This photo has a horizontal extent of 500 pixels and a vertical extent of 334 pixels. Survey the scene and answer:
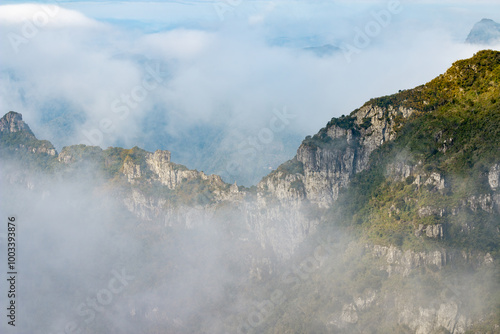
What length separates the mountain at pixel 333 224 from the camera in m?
92.6

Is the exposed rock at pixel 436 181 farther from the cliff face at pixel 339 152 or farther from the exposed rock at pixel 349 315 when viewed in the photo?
the exposed rock at pixel 349 315

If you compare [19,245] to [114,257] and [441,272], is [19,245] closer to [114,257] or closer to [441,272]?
[114,257]

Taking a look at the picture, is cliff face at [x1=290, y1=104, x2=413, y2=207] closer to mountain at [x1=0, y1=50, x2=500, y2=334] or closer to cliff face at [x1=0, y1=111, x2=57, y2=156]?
mountain at [x1=0, y1=50, x2=500, y2=334]

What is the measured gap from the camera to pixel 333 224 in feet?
384

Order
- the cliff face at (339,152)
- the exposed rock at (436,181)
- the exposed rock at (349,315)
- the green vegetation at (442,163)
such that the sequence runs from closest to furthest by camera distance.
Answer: the green vegetation at (442,163) < the exposed rock at (436,181) < the exposed rock at (349,315) < the cliff face at (339,152)

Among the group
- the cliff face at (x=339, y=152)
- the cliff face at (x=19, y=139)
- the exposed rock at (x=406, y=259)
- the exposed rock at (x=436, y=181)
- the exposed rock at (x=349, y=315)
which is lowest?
the exposed rock at (x=349, y=315)

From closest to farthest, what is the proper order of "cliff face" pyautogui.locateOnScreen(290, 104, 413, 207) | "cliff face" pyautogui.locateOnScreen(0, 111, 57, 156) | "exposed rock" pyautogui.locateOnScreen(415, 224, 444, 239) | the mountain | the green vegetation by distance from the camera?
the mountain → the green vegetation → "exposed rock" pyautogui.locateOnScreen(415, 224, 444, 239) → "cliff face" pyautogui.locateOnScreen(290, 104, 413, 207) → "cliff face" pyautogui.locateOnScreen(0, 111, 57, 156)

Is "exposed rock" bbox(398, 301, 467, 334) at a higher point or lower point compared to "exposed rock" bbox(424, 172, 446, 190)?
lower

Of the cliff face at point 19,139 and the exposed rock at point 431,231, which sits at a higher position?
the cliff face at point 19,139

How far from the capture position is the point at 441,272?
9162cm

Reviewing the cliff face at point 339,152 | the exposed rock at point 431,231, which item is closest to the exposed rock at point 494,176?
the exposed rock at point 431,231

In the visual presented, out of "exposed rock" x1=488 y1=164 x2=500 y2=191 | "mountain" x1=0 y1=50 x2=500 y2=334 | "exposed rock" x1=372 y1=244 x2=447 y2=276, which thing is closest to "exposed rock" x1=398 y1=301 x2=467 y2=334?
"mountain" x1=0 y1=50 x2=500 y2=334

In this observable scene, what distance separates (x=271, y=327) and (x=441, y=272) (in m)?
38.4

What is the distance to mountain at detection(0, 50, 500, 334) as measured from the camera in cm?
9256
